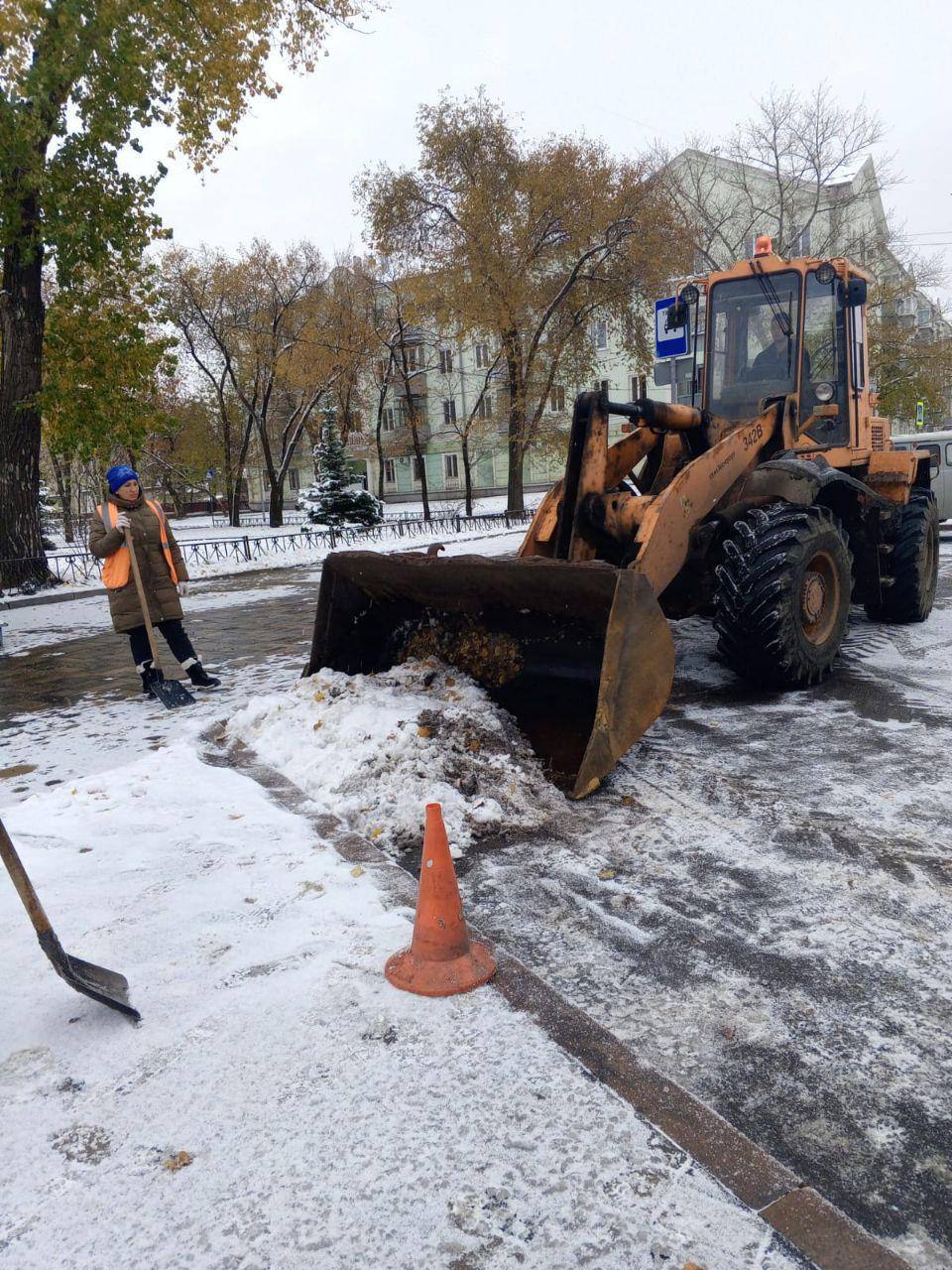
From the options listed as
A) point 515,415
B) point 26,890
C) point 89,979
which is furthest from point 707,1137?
point 515,415

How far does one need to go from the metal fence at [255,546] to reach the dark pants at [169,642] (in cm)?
943

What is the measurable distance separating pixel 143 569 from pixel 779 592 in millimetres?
4720

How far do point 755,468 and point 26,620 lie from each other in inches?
449

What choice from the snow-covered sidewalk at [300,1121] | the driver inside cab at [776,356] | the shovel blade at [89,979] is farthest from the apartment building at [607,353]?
the shovel blade at [89,979]

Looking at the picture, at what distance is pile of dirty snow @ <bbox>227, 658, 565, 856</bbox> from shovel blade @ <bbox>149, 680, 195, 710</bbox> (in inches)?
51.7

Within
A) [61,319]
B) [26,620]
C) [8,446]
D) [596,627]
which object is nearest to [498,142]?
[61,319]

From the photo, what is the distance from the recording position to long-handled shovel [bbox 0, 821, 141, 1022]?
8.30ft

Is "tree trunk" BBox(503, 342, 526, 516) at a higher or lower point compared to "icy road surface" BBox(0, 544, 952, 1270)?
higher

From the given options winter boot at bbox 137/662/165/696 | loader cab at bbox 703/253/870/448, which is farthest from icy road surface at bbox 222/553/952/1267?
loader cab at bbox 703/253/870/448

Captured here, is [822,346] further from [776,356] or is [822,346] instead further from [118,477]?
[118,477]

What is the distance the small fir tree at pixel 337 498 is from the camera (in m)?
28.1

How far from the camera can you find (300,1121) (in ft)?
6.95

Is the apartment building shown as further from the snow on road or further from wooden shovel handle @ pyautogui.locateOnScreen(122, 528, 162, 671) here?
wooden shovel handle @ pyautogui.locateOnScreen(122, 528, 162, 671)

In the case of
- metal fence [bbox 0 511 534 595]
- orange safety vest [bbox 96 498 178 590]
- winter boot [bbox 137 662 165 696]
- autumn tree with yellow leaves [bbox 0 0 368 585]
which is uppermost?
autumn tree with yellow leaves [bbox 0 0 368 585]
